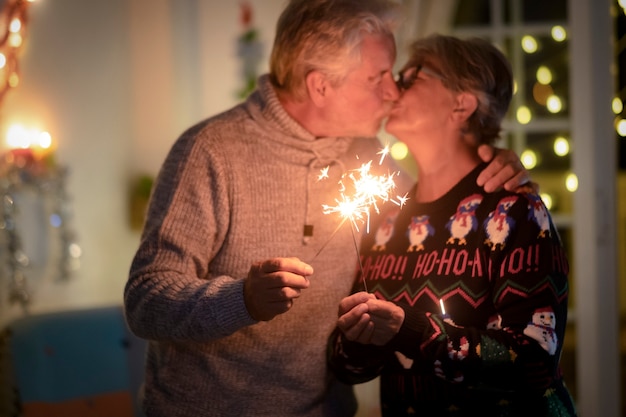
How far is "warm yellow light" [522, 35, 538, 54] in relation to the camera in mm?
3697

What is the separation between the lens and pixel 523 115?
3.62 meters

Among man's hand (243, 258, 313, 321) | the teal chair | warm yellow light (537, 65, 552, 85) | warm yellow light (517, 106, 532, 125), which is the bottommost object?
the teal chair

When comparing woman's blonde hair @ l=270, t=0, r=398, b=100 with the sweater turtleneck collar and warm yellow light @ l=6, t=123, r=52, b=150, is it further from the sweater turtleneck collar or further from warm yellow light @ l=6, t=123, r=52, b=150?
warm yellow light @ l=6, t=123, r=52, b=150

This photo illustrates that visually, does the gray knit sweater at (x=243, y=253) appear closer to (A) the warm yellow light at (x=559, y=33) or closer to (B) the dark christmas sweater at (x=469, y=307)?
(B) the dark christmas sweater at (x=469, y=307)

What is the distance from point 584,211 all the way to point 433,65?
4.02ft

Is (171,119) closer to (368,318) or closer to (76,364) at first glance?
(76,364)

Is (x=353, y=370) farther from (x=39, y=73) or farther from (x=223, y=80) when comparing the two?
(x=223, y=80)

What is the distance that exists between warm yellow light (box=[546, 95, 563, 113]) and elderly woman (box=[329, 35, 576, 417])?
2.00m

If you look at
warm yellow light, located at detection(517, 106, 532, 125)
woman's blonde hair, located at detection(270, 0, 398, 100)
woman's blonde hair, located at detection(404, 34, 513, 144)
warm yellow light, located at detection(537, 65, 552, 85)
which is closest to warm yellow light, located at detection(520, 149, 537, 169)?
warm yellow light, located at detection(517, 106, 532, 125)

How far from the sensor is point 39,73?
3.99 metres

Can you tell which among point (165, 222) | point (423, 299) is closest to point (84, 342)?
point (165, 222)

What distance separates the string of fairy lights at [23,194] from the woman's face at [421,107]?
2058 mm

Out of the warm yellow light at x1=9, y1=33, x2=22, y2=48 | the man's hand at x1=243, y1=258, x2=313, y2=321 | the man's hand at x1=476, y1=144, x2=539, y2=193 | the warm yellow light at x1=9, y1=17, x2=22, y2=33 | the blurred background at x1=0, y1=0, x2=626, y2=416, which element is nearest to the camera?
the man's hand at x1=243, y1=258, x2=313, y2=321

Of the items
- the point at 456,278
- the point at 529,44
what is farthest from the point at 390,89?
the point at 529,44
